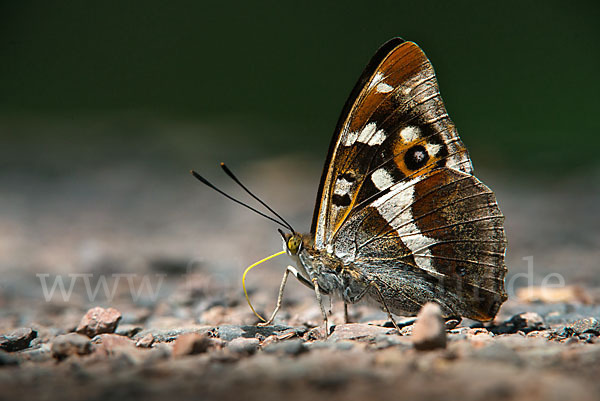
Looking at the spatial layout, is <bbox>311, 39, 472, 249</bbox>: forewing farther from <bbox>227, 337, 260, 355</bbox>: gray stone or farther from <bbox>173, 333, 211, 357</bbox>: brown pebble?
<bbox>173, 333, 211, 357</bbox>: brown pebble

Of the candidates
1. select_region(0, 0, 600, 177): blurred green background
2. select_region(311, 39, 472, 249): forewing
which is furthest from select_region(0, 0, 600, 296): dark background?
select_region(311, 39, 472, 249): forewing

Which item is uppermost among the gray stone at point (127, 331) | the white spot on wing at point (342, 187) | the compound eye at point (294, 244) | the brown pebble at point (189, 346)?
Result: the white spot on wing at point (342, 187)

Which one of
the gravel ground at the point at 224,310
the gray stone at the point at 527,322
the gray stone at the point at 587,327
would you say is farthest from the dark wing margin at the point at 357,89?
the gray stone at the point at 587,327

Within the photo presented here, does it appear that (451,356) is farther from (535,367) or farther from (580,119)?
(580,119)

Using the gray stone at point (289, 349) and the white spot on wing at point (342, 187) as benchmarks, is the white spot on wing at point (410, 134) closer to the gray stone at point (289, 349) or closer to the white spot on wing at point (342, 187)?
the white spot on wing at point (342, 187)

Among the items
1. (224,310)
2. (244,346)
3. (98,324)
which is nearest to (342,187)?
(244,346)

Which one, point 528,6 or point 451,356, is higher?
point 528,6

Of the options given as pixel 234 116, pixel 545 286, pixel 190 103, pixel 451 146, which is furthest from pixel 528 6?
pixel 451 146

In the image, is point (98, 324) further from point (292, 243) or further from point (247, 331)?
point (292, 243)
